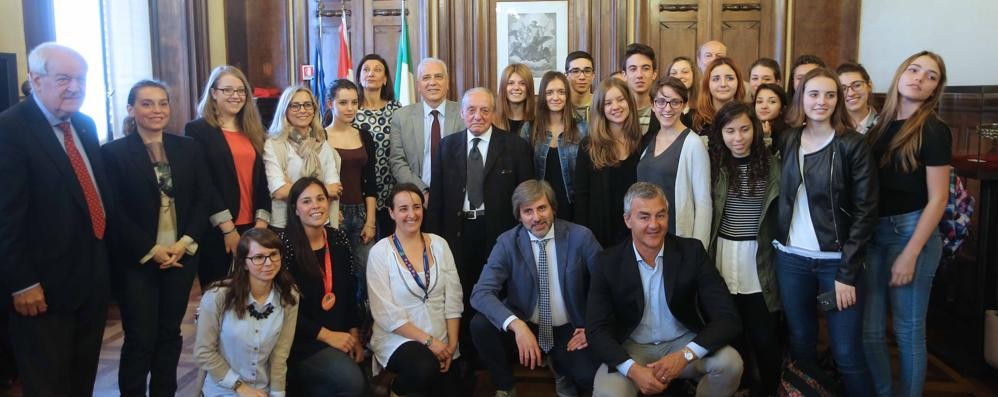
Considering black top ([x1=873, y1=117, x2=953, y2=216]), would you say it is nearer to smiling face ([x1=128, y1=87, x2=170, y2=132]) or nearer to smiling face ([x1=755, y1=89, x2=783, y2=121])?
smiling face ([x1=755, y1=89, x2=783, y2=121])

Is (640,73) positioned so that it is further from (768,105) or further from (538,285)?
(538,285)

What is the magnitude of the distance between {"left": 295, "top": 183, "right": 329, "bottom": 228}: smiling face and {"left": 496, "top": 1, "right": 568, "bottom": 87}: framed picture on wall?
13.5 ft

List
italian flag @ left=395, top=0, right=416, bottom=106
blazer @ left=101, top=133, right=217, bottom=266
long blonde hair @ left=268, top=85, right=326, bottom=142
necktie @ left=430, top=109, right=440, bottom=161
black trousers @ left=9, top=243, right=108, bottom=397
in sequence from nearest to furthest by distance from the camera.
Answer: black trousers @ left=9, top=243, right=108, bottom=397 → blazer @ left=101, top=133, right=217, bottom=266 → long blonde hair @ left=268, top=85, right=326, bottom=142 → necktie @ left=430, top=109, right=440, bottom=161 → italian flag @ left=395, top=0, right=416, bottom=106

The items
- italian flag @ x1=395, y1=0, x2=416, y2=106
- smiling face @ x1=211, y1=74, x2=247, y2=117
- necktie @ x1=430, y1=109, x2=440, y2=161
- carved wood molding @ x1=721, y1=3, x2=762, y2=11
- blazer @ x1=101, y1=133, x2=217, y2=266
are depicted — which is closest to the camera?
blazer @ x1=101, y1=133, x2=217, y2=266

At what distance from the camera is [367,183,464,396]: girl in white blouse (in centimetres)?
297

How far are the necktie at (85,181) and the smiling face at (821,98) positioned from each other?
2.57m

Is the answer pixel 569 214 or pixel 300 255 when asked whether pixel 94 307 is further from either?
pixel 569 214

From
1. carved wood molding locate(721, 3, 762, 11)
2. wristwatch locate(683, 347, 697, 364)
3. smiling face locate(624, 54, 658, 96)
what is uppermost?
carved wood molding locate(721, 3, 762, 11)

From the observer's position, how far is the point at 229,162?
10.4 feet

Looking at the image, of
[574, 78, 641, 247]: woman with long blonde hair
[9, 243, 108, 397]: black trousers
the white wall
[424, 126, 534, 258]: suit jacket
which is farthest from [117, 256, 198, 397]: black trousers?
the white wall

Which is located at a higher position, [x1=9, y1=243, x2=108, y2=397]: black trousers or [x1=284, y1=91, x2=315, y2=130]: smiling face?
[x1=284, y1=91, x2=315, y2=130]: smiling face

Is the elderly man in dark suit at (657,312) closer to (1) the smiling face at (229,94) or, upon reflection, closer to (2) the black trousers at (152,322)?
(2) the black trousers at (152,322)

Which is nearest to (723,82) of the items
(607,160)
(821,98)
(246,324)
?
(607,160)

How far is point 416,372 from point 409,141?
1305mm
